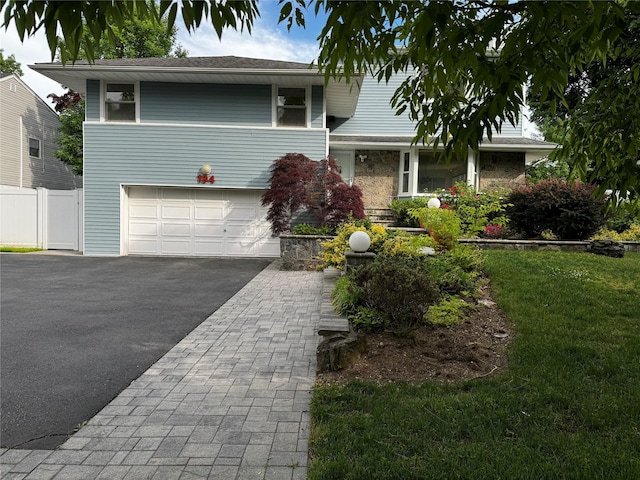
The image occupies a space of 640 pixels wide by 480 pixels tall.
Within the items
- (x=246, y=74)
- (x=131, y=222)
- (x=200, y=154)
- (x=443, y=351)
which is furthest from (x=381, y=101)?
(x=443, y=351)

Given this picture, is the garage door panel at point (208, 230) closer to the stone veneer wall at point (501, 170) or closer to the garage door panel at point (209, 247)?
the garage door panel at point (209, 247)

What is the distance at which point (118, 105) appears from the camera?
1292 cm

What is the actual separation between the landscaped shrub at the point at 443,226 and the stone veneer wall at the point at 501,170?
8.30m

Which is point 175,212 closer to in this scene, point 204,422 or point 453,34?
point 204,422

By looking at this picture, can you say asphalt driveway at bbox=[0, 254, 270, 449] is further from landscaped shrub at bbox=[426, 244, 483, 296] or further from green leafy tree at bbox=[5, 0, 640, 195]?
landscaped shrub at bbox=[426, 244, 483, 296]

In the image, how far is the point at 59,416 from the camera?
3.05 meters

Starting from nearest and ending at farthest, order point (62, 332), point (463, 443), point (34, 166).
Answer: point (463, 443) < point (62, 332) < point (34, 166)

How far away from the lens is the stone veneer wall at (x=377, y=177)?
50.5ft

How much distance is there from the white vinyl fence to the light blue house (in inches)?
83.9

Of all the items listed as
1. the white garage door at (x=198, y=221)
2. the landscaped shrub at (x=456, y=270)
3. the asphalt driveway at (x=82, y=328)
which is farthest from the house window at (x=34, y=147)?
the landscaped shrub at (x=456, y=270)

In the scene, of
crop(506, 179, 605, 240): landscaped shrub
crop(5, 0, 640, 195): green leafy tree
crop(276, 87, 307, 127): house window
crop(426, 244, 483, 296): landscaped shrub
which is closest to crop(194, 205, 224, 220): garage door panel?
crop(276, 87, 307, 127): house window

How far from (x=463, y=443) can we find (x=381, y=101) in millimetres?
14996

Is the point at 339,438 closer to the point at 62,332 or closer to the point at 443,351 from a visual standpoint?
the point at 443,351

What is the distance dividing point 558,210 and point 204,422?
10510 millimetres
